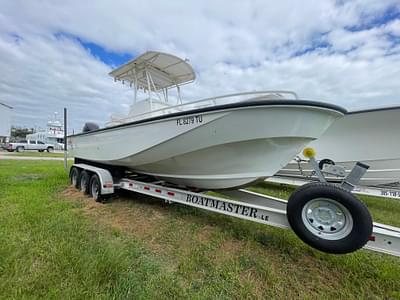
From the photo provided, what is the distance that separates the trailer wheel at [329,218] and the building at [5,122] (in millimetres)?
48152

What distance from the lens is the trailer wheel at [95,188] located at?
14.4 feet

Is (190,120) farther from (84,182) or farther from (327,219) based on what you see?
(84,182)

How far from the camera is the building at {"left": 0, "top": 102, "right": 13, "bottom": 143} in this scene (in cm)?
3618

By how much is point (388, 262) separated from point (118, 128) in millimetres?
4284

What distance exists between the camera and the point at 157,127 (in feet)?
10.9

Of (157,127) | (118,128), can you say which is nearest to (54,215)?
(118,128)

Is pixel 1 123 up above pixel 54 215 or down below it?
above

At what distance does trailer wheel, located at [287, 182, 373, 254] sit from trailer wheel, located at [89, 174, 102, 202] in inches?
143

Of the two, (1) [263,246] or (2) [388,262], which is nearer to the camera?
(2) [388,262]

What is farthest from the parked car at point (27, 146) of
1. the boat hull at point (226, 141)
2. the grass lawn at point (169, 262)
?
the boat hull at point (226, 141)

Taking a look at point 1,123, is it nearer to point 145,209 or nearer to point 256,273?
point 145,209

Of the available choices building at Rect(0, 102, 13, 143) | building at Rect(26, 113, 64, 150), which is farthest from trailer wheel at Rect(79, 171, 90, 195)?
building at Rect(0, 102, 13, 143)

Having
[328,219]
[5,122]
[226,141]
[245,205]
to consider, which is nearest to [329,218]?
[328,219]

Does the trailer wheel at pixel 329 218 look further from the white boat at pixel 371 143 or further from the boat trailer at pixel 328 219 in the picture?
the white boat at pixel 371 143
